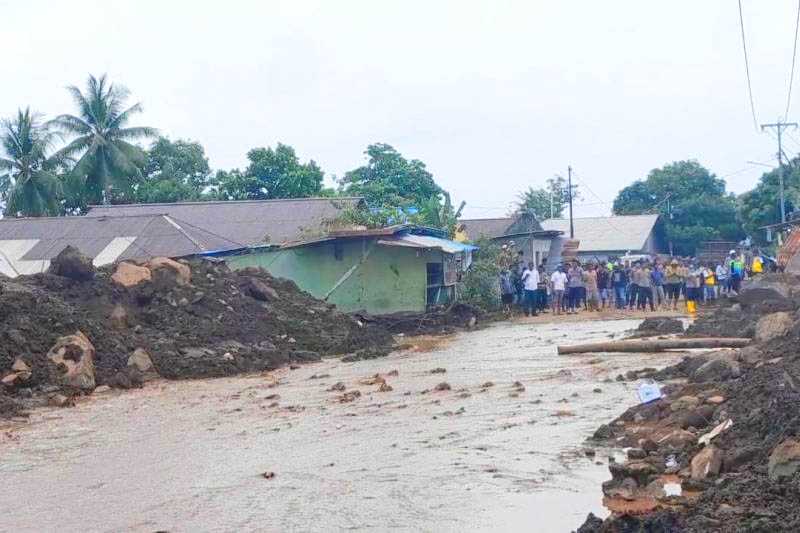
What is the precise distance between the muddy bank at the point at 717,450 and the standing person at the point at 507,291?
1859 cm

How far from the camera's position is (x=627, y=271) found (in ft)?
109

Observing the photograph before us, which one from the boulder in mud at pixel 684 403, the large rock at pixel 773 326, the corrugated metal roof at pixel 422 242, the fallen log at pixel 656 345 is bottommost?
the boulder in mud at pixel 684 403

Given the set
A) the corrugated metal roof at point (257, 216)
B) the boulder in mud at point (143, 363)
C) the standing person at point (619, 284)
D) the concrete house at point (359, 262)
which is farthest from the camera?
the corrugated metal roof at point (257, 216)

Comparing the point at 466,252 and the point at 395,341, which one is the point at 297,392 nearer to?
the point at 395,341

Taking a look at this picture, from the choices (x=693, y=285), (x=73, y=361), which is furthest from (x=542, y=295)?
(x=73, y=361)

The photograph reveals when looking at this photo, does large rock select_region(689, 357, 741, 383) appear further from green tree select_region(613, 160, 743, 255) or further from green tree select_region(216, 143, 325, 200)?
green tree select_region(613, 160, 743, 255)

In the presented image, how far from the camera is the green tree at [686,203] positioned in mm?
60159

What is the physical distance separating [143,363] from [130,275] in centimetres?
367

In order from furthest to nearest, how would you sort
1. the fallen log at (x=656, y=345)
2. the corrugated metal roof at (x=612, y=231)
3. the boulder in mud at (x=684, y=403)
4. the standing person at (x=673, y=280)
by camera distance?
the corrugated metal roof at (x=612, y=231) → the standing person at (x=673, y=280) → the fallen log at (x=656, y=345) → the boulder in mud at (x=684, y=403)

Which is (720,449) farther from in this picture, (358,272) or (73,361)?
(358,272)

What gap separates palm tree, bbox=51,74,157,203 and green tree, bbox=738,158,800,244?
90.5 ft

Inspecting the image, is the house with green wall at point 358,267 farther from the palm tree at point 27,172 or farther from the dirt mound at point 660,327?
the palm tree at point 27,172

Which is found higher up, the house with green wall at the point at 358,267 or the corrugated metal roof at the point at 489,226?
the corrugated metal roof at the point at 489,226

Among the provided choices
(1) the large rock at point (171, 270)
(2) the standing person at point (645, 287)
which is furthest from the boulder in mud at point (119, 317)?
(2) the standing person at point (645, 287)
